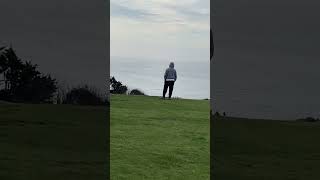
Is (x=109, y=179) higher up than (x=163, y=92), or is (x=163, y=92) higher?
(x=163, y=92)

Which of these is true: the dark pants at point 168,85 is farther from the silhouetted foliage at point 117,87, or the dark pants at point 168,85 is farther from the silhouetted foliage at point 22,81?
the silhouetted foliage at point 22,81

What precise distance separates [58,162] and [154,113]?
378 cm

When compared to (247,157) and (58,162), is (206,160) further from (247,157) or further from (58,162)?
(58,162)

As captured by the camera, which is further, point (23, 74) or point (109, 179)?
point (23, 74)

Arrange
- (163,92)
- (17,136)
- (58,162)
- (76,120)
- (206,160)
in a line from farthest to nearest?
(163,92)
(76,120)
(17,136)
(206,160)
(58,162)

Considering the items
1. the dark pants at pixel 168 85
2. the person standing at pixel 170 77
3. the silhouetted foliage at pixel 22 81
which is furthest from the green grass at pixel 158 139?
the silhouetted foliage at pixel 22 81

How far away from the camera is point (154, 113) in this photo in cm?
1116

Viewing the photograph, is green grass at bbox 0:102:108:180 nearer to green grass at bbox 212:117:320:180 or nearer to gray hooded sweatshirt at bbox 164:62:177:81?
green grass at bbox 212:117:320:180

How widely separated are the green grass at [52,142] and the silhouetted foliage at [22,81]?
25cm

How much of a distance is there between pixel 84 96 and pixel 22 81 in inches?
60.7

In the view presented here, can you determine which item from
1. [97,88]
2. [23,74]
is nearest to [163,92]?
[97,88]

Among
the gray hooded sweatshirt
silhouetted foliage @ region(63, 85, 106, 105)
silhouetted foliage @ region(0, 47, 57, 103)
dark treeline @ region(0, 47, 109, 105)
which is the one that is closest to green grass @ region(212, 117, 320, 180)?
the gray hooded sweatshirt

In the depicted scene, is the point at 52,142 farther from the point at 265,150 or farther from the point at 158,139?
the point at 265,150

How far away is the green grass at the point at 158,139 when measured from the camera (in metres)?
7.75
